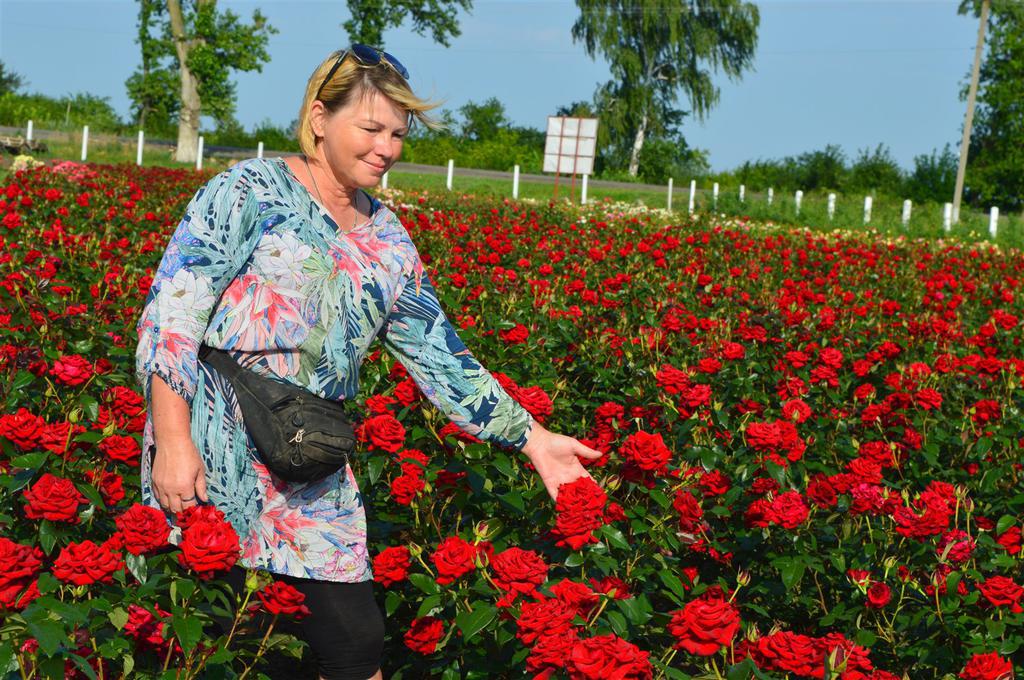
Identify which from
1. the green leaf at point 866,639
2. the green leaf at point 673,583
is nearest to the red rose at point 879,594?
the green leaf at point 866,639

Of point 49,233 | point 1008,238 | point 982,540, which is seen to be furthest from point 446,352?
point 1008,238

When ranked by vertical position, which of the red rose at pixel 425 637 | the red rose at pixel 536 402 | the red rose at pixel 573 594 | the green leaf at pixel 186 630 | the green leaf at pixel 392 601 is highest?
the red rose at pixel 536 402

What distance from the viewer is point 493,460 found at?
295 cm

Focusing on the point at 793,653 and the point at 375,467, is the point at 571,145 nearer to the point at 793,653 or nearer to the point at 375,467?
the point at 375,467

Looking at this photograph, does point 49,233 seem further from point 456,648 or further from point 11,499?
point 456,648

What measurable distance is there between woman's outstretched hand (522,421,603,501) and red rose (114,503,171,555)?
94cm

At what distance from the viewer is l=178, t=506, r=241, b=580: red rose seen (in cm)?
183

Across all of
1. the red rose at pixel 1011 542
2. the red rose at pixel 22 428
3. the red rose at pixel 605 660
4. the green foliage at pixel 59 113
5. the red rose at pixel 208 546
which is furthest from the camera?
the green foliage at pixel 59 113

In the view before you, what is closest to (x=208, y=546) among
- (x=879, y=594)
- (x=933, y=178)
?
(x=879, y=594)

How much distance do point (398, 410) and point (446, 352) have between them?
99cm

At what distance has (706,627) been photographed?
170 cm

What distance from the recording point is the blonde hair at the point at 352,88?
2.28 meters

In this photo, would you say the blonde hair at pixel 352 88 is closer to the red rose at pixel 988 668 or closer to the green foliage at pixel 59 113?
the red rose at pixel 988 668

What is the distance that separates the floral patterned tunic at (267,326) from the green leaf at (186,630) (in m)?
0.39
